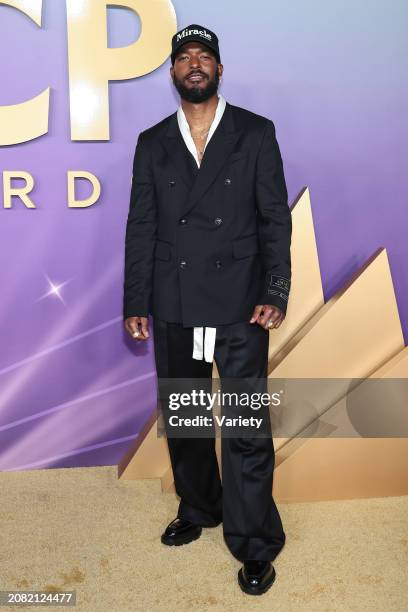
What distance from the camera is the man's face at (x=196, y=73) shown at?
2326 millimetres

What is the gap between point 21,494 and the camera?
3035 millimetres

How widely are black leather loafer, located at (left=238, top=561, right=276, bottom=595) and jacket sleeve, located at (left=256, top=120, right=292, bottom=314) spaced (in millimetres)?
865

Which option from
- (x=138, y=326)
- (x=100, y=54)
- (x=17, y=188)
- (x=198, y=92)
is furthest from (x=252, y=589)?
(x=100, y=54)

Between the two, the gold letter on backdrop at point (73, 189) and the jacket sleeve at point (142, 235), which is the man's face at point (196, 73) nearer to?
the jacket sleeve at point (142, 235)

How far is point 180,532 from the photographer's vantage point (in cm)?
264

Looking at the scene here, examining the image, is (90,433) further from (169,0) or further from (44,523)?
(169,0)

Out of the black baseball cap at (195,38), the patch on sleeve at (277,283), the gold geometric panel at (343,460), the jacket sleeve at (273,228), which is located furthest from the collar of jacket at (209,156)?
the gold geometric panel at (343,460)

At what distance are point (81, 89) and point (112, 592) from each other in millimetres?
1990

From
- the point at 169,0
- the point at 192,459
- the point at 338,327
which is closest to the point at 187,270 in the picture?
the point at 192,459

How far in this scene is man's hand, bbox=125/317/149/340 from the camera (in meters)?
2.47

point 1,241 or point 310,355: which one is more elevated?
point 1,241

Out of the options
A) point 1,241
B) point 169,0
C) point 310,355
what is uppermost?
point 169,0

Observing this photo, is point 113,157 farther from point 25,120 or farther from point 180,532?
point 180,532

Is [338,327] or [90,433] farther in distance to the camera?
[90,433]
